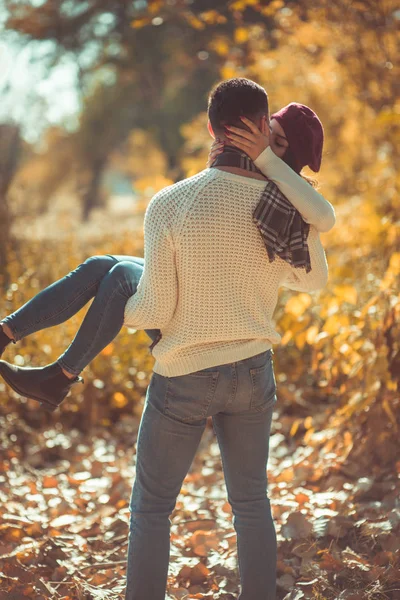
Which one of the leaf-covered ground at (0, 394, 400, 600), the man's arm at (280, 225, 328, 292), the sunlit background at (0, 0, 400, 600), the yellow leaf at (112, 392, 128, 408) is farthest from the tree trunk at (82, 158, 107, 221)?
the man's arm at (280, 225, 328, 292)

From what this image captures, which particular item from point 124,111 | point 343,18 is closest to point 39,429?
point 343,18

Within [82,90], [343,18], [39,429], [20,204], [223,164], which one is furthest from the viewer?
[82,90]

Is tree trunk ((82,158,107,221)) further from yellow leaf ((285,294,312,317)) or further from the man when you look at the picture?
the man

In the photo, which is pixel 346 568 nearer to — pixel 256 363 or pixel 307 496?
pixel 307 496

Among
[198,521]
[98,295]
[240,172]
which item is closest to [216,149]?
[240,172]

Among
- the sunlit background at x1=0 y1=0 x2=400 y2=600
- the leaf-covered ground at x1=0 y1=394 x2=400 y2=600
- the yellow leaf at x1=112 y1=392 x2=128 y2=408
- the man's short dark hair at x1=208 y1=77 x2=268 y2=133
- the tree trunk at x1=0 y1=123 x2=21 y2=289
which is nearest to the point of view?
the man's short dark hair at x1=208 y1=77 x2=268 y2=133

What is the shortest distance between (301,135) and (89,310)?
81cm

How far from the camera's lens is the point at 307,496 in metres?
3.29

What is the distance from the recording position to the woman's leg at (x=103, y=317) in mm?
2064

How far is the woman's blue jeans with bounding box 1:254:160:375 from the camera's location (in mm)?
2068

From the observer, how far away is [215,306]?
200 centimetres

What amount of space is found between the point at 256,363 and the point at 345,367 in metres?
1.49

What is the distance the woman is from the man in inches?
2.4

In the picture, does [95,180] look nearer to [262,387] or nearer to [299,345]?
[299,345]
